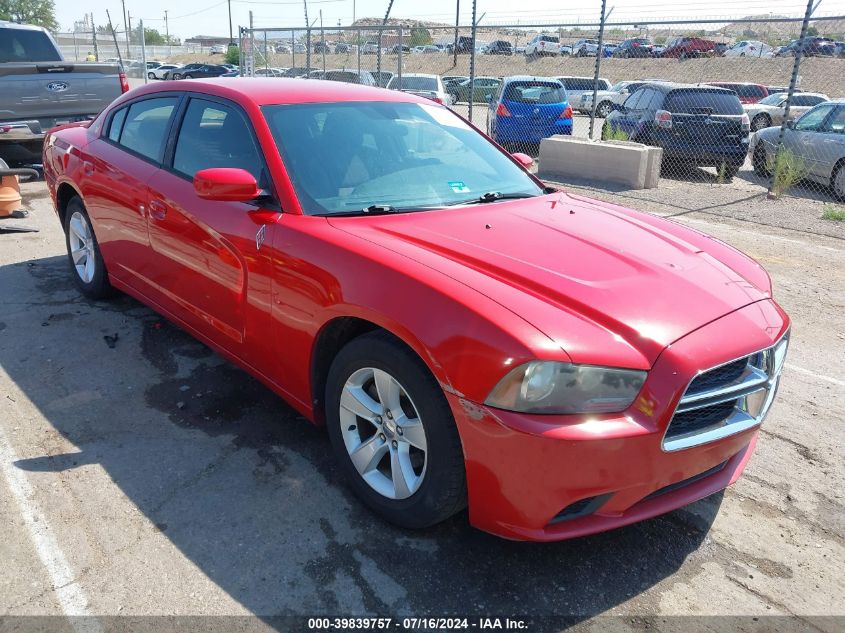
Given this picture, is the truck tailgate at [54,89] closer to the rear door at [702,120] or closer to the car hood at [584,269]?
the car hood at [584,269]

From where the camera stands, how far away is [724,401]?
2.52 meters

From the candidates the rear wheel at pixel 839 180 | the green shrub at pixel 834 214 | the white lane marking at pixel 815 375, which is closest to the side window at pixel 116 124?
the white lane marking at pixel 815 375

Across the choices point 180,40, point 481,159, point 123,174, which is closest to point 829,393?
point 481,159

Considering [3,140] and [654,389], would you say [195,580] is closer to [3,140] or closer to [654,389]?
[654,389]

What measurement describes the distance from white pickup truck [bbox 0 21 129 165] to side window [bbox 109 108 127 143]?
4.84 metres

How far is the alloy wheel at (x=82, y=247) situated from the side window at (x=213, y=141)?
1.49m

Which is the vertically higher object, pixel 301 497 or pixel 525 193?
pixel 525 193

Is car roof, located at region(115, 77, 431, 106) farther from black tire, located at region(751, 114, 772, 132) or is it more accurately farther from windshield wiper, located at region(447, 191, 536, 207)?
black tire, located at region(751, 114, 772, 132)

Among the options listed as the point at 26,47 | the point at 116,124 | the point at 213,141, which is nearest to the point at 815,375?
the point at 213,141

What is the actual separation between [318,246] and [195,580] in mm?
1370

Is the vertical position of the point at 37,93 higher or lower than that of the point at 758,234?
higher

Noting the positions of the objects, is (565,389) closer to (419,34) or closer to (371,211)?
(371,211)

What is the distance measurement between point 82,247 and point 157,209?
5.51 ft

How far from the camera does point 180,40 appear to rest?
97500 mm
